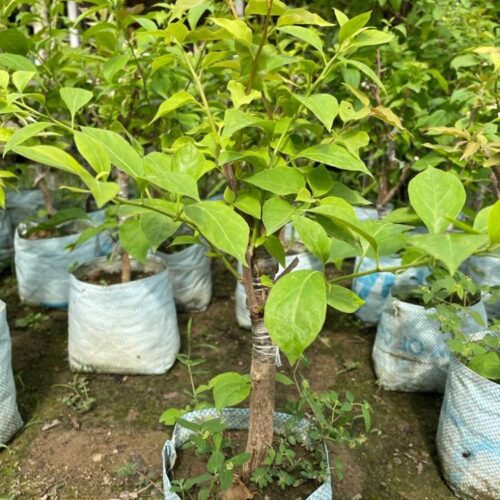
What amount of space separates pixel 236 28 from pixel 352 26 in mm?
191

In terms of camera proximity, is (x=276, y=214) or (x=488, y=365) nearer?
(x=276, y=214)

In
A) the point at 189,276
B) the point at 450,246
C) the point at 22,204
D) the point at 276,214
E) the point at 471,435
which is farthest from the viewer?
the point at 22,204

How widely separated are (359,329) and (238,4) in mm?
1325

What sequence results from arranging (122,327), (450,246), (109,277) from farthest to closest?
1. (109,277)
2. (122,327)
3. (450,246)

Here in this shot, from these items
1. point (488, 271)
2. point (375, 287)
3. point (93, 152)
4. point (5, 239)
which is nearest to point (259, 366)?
point (93, 152)

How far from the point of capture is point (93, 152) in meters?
0.58

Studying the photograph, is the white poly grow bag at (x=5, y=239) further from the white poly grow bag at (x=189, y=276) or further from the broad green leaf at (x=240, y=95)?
the broad green leaf at (x=240, y=95)

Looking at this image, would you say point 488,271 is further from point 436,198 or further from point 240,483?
point 436,198

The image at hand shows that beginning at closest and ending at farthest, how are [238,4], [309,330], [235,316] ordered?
[309,330] < [238,4] < [235,316]

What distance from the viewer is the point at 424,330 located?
1516 mm

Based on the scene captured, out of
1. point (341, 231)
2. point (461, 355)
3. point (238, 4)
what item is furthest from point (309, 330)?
point (238, 4)

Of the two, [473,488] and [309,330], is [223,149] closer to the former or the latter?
[309,330]

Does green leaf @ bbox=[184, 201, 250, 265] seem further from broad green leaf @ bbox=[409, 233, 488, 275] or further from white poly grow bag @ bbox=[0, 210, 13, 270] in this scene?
white poly grow bag @ bbox=[0, 210, 13, 270]

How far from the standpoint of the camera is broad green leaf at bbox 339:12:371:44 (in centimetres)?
77
